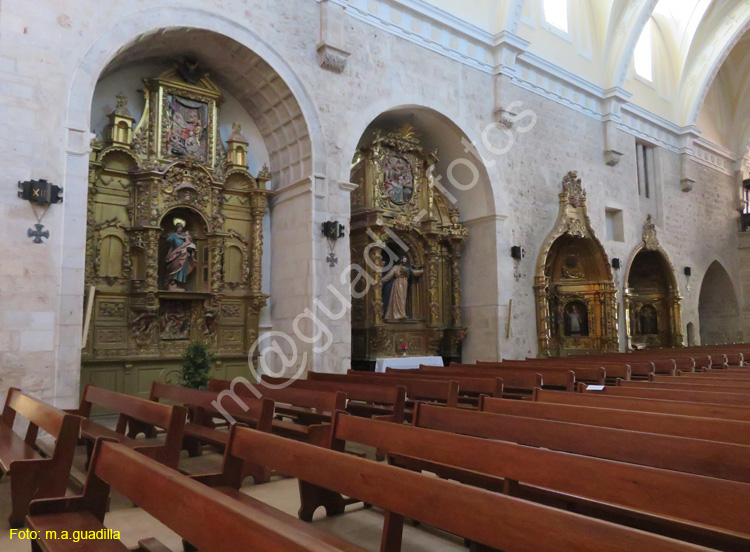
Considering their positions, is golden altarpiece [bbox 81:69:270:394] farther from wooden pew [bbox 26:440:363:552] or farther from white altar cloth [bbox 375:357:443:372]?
wooden pew [bbox 26:440:363:552]

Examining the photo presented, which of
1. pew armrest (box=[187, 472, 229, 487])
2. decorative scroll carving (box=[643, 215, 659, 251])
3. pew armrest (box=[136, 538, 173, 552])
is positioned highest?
decorative scroll carving (box=[643, 215, 659, 251])

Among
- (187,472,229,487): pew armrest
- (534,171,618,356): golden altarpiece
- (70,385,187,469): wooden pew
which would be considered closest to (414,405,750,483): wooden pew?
(187,472,229,487): pew armrest

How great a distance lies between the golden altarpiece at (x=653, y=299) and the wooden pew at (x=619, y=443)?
47.0 ft

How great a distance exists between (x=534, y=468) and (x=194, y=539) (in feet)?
4.11

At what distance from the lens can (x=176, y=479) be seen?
6.14 ft

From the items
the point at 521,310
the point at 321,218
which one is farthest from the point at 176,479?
the point at 521,310

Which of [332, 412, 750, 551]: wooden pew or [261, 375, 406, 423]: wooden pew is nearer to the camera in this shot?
[332, 412, 750, 551]: wooden pew

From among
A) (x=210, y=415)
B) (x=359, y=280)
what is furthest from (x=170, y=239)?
(x=210, y=415)

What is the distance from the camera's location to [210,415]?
5.05 meters

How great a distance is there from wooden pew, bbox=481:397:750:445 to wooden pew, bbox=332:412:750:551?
61 cm

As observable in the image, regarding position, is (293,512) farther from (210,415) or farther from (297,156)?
(297,156)

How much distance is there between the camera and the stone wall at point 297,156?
260 inches

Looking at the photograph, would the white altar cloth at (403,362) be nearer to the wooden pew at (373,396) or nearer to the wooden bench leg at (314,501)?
the wooden pew at (373,396)

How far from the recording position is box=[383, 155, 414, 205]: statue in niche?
11.6 meters
